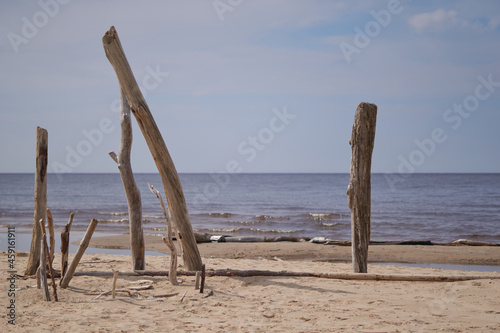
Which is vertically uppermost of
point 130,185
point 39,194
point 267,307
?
point 130,185

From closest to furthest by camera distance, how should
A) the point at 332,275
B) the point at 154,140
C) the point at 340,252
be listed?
the point at 154,140 → the point at 332,275 → the point at 340,252

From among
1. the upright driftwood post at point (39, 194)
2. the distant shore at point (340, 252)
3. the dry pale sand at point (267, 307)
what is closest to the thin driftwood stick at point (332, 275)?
the dry pale sand at point (267, 307)

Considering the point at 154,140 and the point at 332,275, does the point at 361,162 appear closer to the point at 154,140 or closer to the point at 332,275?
the point at 332,275

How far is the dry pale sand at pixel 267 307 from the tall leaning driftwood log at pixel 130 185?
544 mm

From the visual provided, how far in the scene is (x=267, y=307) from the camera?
6113mm

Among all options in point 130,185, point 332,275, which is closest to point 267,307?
point 332,275

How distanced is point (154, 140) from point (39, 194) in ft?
6.91

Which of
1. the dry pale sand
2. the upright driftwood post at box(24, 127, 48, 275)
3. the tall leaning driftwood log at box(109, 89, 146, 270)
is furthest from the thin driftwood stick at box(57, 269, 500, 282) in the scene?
the upright driftwood post at box(24, 127, 48, 275)

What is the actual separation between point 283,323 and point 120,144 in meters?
4.33

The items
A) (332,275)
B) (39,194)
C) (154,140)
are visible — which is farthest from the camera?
(332,275)

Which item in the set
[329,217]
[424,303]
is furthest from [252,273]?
[329,217]

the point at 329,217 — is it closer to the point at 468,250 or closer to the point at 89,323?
the point at 468,250

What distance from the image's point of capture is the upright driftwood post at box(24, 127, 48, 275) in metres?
7.66

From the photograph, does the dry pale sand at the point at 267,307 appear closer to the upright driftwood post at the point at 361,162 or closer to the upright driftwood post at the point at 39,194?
the upright driftwood post at the point at 39,194
